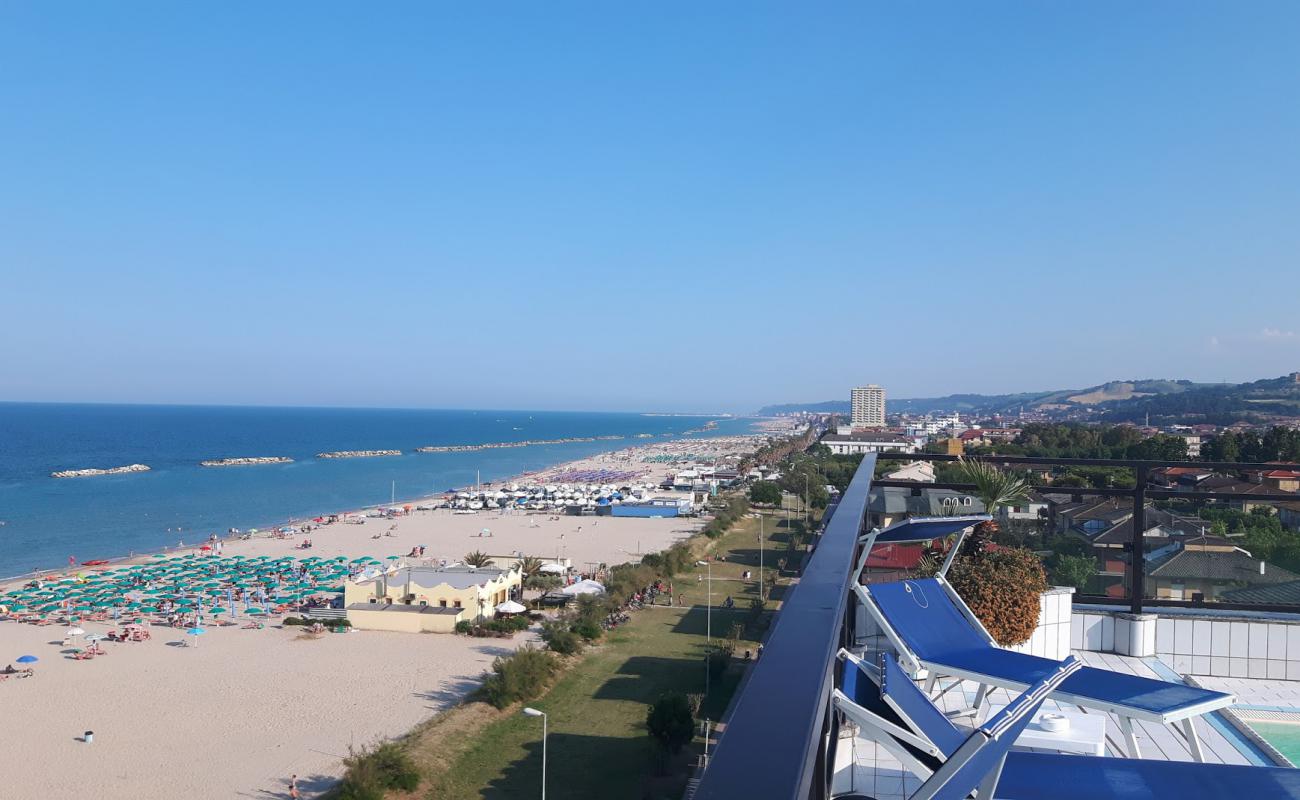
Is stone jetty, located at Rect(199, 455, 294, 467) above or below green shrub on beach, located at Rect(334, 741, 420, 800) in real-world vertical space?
below

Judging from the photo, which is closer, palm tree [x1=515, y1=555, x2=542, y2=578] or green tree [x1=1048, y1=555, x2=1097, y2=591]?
green tree [x1=1048, y1=555, x2=1097, y2=591]

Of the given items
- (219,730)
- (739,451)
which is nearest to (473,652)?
(219,730)

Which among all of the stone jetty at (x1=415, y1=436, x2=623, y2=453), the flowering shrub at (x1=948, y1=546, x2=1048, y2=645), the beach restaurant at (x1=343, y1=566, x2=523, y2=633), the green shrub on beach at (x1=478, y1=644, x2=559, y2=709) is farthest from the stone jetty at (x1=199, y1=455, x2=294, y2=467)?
the flowering shrub at (x1=948, y1=546, x2=1048, y2=645)

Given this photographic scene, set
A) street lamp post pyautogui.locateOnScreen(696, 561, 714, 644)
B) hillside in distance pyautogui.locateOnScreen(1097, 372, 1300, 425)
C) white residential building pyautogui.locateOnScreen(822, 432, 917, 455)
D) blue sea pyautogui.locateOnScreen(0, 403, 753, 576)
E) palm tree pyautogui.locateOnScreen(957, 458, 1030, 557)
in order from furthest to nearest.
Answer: hillside in distance pyautogui.locateOnScreen(1097, 372, 1300, 425)
white residential building pyautogui.locateOnScreen(822, 432, 917, 455)
blue sea pyautogui.locateOnScreen(0, 403, 753, 576)
street lamp post pyautogui.locateOnScreen(696, 561, 714, 644)
palm tree pyautogui.locateOnScreen(957, 458, 1030, 557)

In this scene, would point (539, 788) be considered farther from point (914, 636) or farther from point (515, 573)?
point (515, 573)

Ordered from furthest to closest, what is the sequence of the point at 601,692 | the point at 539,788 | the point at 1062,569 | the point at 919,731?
1. the point at 601,692
2. the point at 539,788
3. the point at 1062,569
4. the point at 919,731

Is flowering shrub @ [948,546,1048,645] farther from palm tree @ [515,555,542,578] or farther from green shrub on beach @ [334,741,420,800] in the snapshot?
palm tree @ [515,555,542,578]
